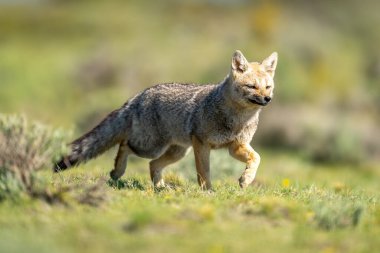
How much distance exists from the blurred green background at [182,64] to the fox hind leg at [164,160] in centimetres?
726

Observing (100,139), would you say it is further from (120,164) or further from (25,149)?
(25,149)

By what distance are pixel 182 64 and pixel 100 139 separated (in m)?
26.8

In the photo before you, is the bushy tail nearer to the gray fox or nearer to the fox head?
the gray fox

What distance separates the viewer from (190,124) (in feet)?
34.6

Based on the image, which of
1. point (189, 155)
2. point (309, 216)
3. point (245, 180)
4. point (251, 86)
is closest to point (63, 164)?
point (245, 180)

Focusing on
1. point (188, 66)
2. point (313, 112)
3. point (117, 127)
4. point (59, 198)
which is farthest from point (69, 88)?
point (59, 198)

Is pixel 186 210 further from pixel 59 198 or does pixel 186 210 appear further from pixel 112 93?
pixel 112 93

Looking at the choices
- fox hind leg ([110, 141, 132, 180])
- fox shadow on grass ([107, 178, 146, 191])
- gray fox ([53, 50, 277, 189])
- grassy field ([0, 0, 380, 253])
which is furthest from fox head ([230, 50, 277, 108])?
fox hind leg ([110, 141, 132, 180])

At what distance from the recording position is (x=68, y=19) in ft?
230

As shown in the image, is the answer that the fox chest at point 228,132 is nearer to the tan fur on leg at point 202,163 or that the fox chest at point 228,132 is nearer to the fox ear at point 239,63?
the tan fur on leg at point 202,163

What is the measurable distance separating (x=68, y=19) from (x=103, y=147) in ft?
200

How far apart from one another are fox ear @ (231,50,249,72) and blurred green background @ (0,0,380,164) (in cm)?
862

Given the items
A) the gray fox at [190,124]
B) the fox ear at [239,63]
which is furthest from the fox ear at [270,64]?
the fox ear at [239,63]

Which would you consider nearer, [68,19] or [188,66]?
[188,66]
